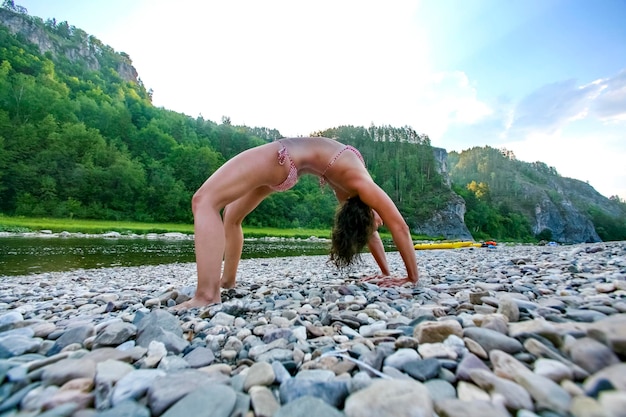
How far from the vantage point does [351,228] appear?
11.7 feet

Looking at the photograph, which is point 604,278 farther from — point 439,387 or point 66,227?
point 66,227

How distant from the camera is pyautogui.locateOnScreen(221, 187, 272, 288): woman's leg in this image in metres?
3.48

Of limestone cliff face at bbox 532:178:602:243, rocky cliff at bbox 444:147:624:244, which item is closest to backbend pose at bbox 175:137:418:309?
rocky cliff at bbox 444:147:624:244

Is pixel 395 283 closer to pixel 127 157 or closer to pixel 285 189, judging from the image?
pixel 285 189

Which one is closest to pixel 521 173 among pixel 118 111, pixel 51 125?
pixel 118 111

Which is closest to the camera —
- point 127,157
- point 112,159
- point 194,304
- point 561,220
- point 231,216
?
point 194,304

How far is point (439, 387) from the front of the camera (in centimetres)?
106

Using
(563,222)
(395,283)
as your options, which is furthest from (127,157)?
(563,222)

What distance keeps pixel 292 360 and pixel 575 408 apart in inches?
38.2

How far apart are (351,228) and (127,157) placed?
5909 centimetres

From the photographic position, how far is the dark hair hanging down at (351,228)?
3.53 metres

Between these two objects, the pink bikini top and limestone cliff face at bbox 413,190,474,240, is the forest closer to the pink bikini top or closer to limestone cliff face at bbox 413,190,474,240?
limestone cliff face at bbox 413,190,474,240

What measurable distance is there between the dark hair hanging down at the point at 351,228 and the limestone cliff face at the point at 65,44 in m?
110

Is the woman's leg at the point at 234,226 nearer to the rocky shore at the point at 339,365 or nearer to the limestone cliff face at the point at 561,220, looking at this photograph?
the rocky shore at the point at 339,365
